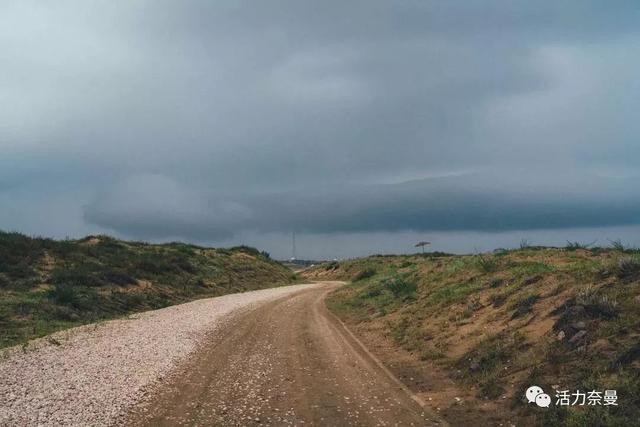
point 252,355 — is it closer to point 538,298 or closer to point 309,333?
point 309,333

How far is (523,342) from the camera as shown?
1212cm

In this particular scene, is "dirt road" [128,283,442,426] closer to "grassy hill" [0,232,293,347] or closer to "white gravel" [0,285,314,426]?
"white gravel" [0,285,314,426]

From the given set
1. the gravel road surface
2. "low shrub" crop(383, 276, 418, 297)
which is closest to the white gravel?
the gravel road surface

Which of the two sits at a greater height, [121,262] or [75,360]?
[121,262]

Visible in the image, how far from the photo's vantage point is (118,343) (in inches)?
652

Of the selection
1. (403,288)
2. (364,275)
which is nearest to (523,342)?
(403,288)

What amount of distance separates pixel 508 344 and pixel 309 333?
9.09m

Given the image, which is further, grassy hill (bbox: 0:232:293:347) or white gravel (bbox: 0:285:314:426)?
grassy hill (bbox: 0:232:293:347)

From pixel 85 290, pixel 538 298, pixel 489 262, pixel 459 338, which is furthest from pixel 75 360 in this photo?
pixel 489 262

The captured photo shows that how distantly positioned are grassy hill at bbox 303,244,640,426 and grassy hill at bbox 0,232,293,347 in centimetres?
1391

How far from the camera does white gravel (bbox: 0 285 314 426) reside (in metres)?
9.45

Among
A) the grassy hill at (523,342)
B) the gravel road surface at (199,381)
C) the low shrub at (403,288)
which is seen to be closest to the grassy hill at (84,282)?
the gravel road surface at (199,381)

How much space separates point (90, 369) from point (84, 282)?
1965cm

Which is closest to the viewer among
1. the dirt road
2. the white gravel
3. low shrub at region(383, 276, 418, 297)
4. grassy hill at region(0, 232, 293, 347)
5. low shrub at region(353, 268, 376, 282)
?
the dirt road
